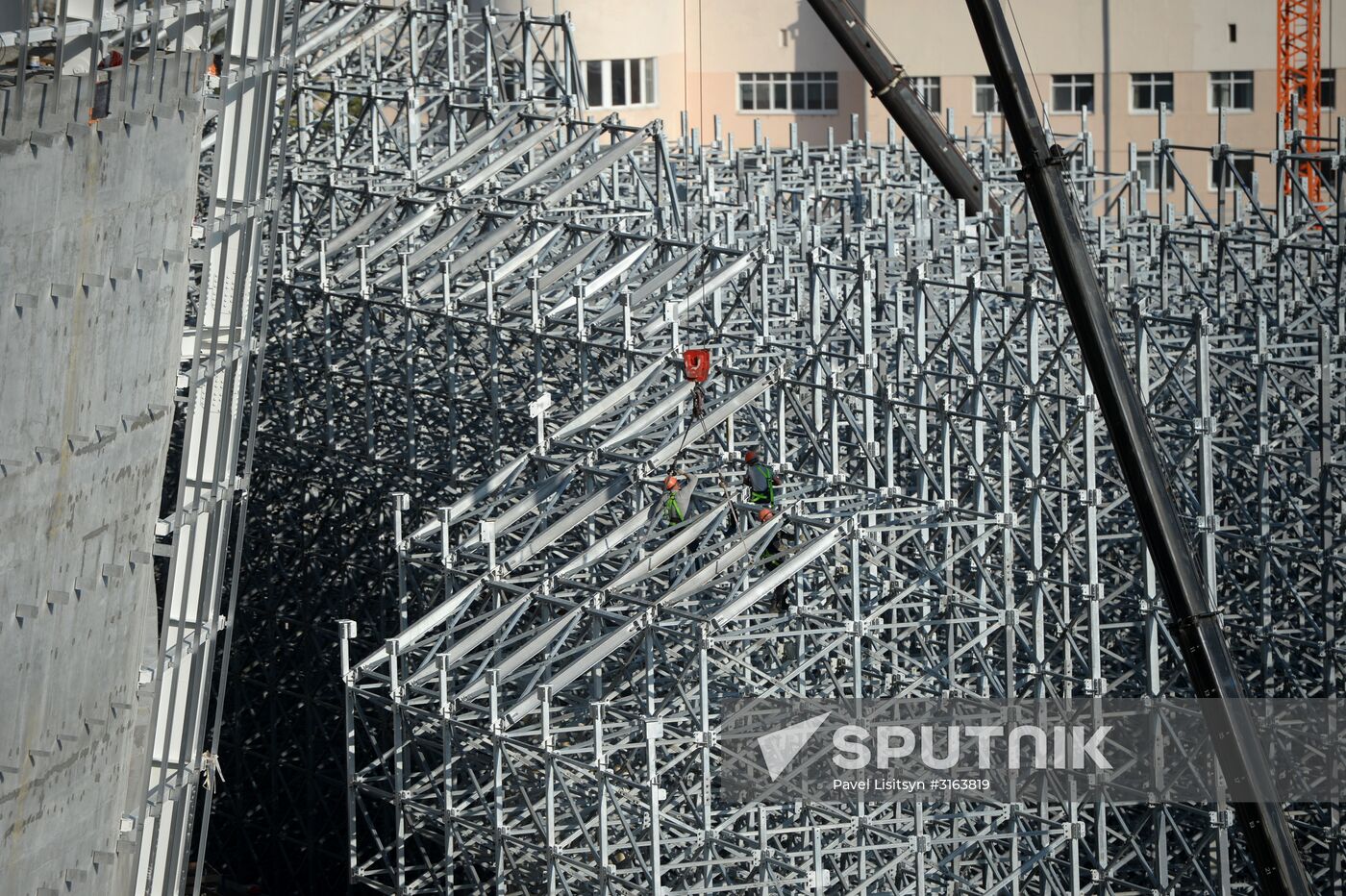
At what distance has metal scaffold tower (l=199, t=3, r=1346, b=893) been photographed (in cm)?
1958

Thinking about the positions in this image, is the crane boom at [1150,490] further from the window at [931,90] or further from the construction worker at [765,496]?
the window at [931,90]

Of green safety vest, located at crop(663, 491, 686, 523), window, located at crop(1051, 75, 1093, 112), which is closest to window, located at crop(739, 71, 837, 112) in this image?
window, located at crop(1051, 75, 1093, 112)

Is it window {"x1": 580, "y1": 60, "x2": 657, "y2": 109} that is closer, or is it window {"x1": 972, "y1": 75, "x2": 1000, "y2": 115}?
window {"x1": 580, "y1": 60, "x2": 657, "y2": 109}

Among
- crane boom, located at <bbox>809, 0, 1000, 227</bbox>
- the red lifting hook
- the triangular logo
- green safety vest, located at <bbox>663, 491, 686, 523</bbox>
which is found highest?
crane boom, located at <bbox>809, 0, 1000, 227</bbox>

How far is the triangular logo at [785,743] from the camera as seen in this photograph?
62.4ft

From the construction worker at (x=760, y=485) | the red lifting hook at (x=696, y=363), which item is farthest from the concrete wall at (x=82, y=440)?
the red lifting hook at (x=696, y=363)

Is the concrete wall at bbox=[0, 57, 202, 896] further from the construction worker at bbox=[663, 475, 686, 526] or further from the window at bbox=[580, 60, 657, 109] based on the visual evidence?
the window at bbox=[580, 60, 657, 109]

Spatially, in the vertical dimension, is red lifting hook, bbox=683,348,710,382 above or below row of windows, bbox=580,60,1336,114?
below

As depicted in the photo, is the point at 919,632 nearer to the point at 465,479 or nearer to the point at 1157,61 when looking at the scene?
the point at 465,479

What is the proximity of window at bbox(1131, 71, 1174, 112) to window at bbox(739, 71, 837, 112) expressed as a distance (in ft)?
28.6

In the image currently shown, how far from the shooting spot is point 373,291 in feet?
87.2

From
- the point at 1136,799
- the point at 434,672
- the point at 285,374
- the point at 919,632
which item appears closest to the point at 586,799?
the point at 434,672

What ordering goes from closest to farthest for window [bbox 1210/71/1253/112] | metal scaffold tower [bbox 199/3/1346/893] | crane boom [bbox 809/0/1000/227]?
metal scaffold tower [bbox 199/3/1346/893] < crane boom [bbox 809/0/1000/227] < window [bbox 1210/71/1253/112]

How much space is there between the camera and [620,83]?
192ft
